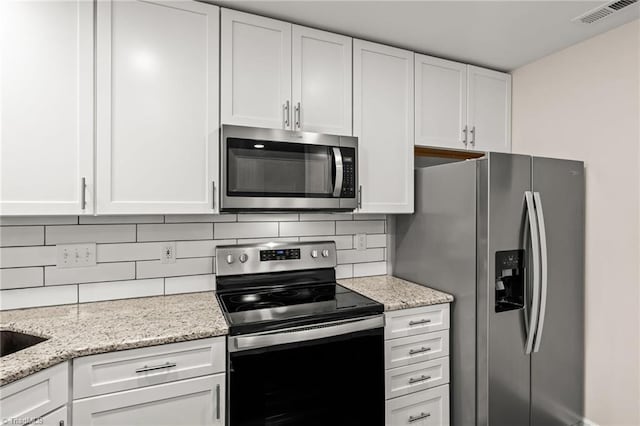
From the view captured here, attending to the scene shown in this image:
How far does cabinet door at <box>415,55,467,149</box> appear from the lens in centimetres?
225

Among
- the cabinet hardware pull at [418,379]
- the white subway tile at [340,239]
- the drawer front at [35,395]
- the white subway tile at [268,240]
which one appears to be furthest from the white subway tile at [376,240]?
the drawer front at [35,395]

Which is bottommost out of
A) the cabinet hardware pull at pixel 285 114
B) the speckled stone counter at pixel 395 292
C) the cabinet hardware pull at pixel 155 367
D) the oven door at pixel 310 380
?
the oven door at pixel 310 380

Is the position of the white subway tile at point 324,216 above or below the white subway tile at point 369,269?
above

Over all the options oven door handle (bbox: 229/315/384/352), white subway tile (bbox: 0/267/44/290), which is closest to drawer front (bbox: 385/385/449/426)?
oven door handle (bbox: 229/315/384/352)

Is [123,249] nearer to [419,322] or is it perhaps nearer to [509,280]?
[419,322]

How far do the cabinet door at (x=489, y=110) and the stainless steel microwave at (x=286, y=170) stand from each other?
98 centimetres

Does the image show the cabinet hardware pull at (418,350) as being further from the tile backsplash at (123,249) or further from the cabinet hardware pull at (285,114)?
the cabinet hardware pull at (285,114)

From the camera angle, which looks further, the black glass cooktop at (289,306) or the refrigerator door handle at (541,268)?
the refrigerator door handle at (541,268)

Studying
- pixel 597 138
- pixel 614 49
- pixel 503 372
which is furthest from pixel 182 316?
pixel 614 49

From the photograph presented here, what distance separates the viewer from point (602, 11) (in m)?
1.80

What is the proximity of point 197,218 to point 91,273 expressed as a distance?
0.57 m

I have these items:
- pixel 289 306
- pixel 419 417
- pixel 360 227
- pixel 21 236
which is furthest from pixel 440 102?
pixel 21 236

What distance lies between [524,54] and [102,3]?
239cm

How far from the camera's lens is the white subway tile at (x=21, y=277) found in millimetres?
1627
